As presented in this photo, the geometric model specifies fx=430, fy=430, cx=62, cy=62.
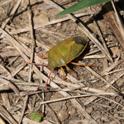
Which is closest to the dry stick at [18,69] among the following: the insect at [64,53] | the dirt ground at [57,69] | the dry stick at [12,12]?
the dirt ground at [57,69]

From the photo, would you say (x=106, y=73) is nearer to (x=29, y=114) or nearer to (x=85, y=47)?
(x=85, y=47)

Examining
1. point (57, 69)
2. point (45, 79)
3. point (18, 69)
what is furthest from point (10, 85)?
point (57, 69)

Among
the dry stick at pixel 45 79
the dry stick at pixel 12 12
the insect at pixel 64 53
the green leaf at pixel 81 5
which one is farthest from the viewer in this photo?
the dry stick at pixel 12 12

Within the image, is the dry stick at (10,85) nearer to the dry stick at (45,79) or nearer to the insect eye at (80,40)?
the dry stick at (45,79)

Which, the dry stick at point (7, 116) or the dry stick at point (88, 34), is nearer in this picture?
the dry stick at point (7, 116)

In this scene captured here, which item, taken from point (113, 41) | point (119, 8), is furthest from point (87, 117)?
point (119, 8)
